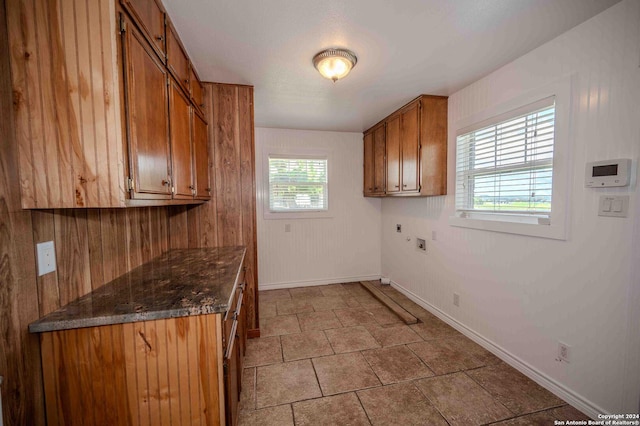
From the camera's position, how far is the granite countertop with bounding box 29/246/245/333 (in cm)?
106

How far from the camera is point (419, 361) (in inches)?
86.2

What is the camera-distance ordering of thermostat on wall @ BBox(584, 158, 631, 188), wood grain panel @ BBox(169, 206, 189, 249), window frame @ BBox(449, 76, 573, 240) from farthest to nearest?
wood grain panel @ BBox(169, 206, 189, 249)
window frame @ BBox(449, 76, 573, 240)
thermostat on wall @ BBox(584, 158, 631, 188)

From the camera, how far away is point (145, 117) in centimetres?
122


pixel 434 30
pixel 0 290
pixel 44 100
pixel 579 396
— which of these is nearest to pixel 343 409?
pixel 579 396

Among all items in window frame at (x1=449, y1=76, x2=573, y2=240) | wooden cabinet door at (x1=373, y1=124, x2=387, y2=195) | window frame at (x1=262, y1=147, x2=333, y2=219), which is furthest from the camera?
window frame at (x1=262, y1=147, x2=333, y2=219)

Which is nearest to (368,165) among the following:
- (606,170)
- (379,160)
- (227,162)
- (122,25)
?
(379,160)

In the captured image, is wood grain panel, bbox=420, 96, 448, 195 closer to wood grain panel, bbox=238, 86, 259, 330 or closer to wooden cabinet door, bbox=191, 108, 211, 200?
wood grain panel, bbox=238, 86, 259, 330

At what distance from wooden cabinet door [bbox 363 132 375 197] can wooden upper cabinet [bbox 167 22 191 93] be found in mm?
2676

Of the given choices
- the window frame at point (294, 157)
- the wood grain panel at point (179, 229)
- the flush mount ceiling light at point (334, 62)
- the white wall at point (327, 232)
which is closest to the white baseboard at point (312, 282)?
the white wall at point (327, 232)

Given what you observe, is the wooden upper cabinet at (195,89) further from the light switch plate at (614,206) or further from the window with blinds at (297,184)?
the light switch plate at (614,206)

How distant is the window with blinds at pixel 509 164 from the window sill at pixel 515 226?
0.06 meters

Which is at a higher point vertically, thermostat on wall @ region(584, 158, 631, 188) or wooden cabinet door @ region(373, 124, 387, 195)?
wooden cabinet door @ region(373, 124, 387, 195)

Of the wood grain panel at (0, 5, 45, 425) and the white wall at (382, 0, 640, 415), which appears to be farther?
the white wall at (382, 0, 640, 415)

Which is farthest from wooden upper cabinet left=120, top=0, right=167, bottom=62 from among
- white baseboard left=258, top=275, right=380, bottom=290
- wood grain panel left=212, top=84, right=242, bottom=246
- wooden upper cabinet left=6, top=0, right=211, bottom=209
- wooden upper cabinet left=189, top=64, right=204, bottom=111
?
white baseboard left=258, top=275, right=380, bottom=290
